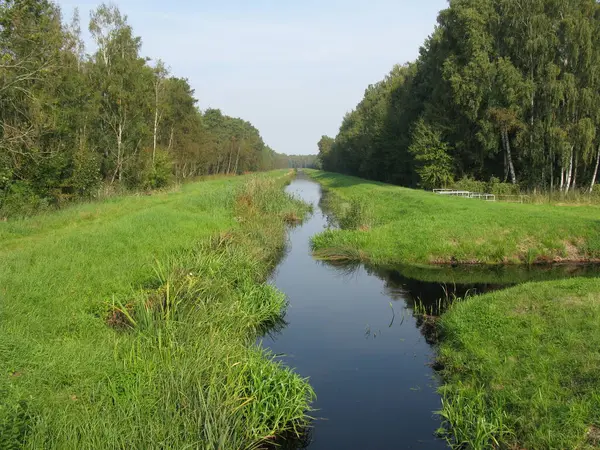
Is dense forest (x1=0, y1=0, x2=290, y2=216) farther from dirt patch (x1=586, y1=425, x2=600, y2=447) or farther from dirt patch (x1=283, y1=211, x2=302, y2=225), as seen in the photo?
dirt patch (x1=586, y1=425, x2=600, y2=447)

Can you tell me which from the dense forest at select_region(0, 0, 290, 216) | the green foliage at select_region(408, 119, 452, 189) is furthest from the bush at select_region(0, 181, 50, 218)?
the green foliage at select_region(408, 119, 452, 189)

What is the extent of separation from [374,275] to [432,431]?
30.6ft

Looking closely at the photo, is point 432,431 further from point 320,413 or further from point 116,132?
point 116,132

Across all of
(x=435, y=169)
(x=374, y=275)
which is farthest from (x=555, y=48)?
(x=374, y=275)

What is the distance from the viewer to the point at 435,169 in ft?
125

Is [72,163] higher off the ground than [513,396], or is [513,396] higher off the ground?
[72,163]

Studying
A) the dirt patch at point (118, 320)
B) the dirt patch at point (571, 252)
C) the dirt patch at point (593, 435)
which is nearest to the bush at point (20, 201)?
the dirt patch at point (118, 320)

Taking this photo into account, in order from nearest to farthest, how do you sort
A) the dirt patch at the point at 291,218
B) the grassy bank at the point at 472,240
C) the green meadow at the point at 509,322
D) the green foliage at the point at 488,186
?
the green meadow at the point at 509,322, the grassy bank at the point at 472,240, the dirt patch at the point at 291,218, the green foliage at the point at 488,186

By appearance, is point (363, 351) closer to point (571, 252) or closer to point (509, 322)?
point (509, 322)

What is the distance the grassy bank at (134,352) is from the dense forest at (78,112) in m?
8.77

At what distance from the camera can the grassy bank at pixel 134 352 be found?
496cm

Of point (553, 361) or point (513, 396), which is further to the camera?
A: point (553, 361)

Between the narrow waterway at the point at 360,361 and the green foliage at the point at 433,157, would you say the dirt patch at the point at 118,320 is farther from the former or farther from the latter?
the green foliage at the point at 433,157

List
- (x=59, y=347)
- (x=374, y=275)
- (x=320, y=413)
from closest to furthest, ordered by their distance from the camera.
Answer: (x=59, y=347), (x=320, y=413), (x=374, y=275)
